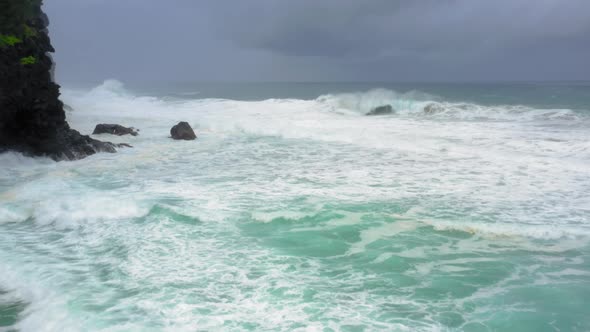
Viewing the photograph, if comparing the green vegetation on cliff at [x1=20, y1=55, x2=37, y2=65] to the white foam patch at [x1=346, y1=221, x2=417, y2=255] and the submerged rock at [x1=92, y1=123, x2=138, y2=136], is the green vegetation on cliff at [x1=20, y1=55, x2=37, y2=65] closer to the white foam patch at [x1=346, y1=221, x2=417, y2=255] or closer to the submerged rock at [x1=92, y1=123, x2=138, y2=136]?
the submerged rock at [x1=92, y1=123, x2=138, y2=136]

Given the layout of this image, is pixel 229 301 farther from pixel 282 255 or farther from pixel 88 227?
pixel 88 227

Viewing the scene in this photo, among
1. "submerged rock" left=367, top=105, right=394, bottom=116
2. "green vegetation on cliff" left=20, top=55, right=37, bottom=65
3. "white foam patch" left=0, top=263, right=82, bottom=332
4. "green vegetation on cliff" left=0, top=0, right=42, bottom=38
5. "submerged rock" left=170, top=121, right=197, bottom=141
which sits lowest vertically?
"white foam patch" left=0, top=263, right=82, bottom=332

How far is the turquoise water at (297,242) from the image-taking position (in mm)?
5520

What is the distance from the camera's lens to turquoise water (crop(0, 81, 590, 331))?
552cm

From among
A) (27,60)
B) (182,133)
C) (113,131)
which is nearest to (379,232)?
(27,60)

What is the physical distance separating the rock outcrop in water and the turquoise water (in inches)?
33.1

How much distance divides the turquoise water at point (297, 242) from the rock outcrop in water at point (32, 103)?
841 millimetres

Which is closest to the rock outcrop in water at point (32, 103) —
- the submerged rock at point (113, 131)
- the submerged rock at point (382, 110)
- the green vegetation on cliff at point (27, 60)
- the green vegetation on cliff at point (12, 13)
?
the green vegetation on cliff at point (27, 60)

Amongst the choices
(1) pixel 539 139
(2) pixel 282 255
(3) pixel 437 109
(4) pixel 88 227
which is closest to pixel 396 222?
(2) pixel 282 255

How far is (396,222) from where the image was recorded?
899 cm

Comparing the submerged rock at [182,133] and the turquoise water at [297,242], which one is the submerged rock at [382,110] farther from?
the turquoise water at [297,242]

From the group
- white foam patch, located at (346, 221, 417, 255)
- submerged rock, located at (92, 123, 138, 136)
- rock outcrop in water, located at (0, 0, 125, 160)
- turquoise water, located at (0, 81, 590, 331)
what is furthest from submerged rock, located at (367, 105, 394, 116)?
white foam patch, located at (346, 221, 417, 255)

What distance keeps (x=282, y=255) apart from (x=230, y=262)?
0.84 meters

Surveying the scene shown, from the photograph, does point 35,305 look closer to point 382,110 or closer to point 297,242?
point 297,242
